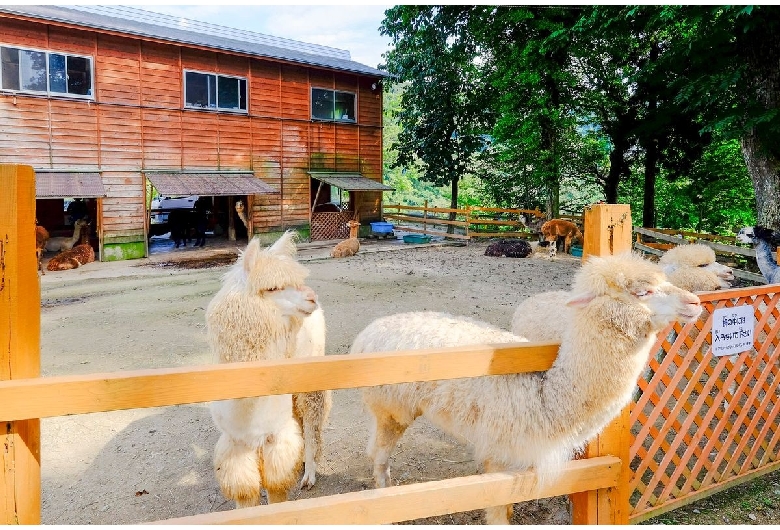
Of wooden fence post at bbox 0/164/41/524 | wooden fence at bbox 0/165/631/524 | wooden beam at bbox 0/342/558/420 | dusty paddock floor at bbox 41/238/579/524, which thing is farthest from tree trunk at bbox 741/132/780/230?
wooden fence post at bbox 0/164/41/524

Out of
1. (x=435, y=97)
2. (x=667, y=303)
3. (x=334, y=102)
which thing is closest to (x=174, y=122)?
(x=334, y=102)

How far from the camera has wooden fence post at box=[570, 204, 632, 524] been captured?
2.45 metres

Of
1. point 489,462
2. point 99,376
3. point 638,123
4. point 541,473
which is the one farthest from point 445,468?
point 638,123

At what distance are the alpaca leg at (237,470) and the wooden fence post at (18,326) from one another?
1.21m

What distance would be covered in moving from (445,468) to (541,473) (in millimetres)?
1876

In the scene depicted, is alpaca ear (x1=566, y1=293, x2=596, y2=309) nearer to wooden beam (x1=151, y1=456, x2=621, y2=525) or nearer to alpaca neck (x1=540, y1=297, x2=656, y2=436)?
alpaca neck (x1=540, y1=297, x2=656, y2=436)

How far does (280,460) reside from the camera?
2932mm

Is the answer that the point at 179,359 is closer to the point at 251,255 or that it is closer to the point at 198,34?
the point at 251,255

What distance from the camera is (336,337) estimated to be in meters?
7.64

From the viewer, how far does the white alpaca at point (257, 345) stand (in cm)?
261

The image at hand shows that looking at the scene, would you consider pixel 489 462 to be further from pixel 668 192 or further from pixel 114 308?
pixel 668 192

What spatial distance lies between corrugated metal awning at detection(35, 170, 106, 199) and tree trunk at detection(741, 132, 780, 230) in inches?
644

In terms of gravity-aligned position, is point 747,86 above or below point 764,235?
above

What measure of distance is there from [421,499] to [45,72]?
1753 cm
